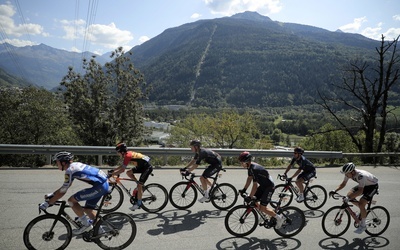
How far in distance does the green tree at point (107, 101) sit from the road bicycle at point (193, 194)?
2176 cm

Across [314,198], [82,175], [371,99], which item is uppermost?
[371,99]

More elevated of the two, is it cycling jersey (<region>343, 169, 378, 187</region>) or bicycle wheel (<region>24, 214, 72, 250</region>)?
cycling jersey (<region>343, 169, 378, 187</region>)

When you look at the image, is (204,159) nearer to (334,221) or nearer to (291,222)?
(291,222)

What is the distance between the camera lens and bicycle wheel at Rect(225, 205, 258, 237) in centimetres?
659

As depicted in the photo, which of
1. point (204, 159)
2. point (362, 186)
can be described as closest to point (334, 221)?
point (362, 186)

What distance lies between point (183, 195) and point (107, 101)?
77.7 ft

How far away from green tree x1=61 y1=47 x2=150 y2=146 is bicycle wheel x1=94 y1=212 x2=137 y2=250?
23623mm

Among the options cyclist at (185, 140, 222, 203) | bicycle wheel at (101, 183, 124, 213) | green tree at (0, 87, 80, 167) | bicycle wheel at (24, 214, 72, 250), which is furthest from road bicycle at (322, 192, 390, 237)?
green tree at (0, 87, 80, 167)

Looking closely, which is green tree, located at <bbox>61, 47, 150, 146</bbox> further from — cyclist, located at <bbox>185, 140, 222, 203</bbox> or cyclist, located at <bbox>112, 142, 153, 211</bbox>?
cyclist, located at <bbox>185, 140, 222, 203</bbox>

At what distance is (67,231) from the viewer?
5.49 metres

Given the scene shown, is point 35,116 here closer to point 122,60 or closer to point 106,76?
point 106,76

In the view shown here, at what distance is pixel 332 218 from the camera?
6832 millimetres

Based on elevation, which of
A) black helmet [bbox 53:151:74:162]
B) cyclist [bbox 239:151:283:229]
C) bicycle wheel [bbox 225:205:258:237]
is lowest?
bicycle wheel [bbox 225:205:258:237]

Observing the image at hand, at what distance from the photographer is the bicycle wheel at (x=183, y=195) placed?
8.27m
